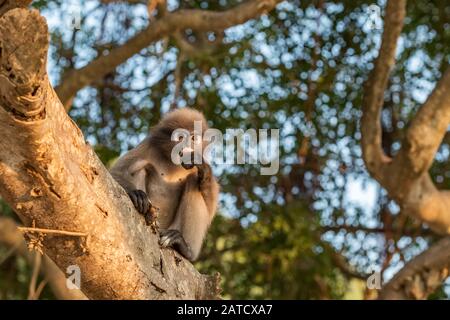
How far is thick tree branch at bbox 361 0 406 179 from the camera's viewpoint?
24.0 ft

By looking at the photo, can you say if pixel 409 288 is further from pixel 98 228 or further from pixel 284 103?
pixel 98 228

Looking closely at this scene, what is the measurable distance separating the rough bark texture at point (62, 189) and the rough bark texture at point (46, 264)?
3310mm

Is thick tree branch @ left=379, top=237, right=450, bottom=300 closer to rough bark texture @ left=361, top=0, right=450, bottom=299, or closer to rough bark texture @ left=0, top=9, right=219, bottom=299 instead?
rough bark texture @ left=361, top=0, right=450, bottom=299

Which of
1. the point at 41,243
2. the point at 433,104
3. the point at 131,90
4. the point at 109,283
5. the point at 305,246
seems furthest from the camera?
the point at 131,90

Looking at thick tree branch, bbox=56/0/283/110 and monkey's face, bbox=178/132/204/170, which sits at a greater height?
thick tree branch, bbox=56/0/283/110

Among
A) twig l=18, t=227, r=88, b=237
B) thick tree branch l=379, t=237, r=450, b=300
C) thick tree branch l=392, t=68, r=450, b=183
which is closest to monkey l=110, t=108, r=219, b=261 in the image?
thick tree branch l=392, t=68, r=450, b=183

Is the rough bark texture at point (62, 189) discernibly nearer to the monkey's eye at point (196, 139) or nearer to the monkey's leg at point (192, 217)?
the monkey's leg at point (192, 217)

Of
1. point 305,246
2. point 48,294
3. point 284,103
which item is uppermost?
point 284,103

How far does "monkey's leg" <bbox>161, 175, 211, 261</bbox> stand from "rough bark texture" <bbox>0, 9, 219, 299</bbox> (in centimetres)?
125

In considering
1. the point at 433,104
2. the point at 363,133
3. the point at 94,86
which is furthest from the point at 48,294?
the point at 433,104

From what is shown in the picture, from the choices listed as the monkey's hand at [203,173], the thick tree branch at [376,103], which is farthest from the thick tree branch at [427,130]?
the monkey's hand at [203,173]

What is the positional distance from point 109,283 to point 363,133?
3.86 meters

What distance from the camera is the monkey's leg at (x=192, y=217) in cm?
620

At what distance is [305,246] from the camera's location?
8.71 metres
